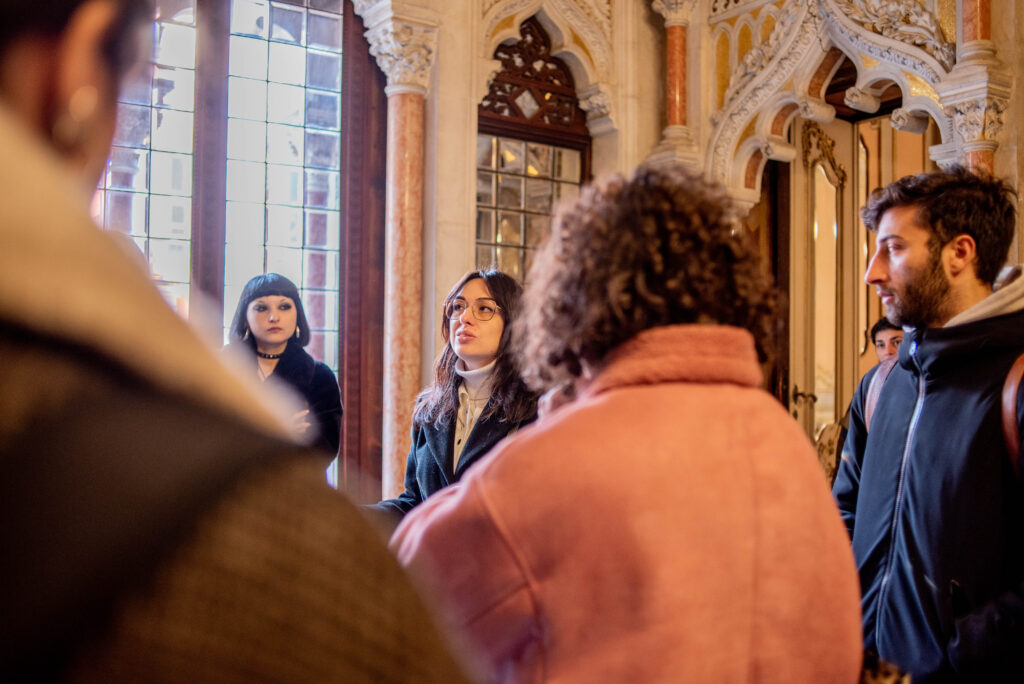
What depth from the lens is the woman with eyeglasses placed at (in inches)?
112

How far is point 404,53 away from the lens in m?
6.18

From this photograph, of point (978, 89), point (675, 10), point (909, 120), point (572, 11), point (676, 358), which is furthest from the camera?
point (675, 10)

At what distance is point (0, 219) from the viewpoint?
0.96 ft

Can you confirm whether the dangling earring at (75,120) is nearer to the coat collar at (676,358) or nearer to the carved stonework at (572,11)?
the coat collar at (676,358)

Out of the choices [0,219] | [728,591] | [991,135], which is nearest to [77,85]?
[0,219]

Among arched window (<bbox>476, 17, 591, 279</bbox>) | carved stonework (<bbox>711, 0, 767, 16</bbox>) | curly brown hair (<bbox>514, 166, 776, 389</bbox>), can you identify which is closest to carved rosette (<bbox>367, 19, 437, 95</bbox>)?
arched window (<bbox>476, 17, 591, 279</bbox>)

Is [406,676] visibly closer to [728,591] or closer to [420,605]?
[420,605]

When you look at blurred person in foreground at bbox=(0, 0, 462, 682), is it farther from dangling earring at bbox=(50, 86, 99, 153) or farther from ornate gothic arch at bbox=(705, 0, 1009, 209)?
ornate gothic arch at bbox=(705, 0, 1009, 209)

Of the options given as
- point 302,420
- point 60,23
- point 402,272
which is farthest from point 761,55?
point 60,23

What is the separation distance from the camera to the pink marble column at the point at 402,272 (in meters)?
6.12

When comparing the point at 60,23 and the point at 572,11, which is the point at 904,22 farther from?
the point at 60,23

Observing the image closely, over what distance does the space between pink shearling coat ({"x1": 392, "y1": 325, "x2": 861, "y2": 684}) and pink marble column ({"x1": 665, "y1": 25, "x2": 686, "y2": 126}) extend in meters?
6.28

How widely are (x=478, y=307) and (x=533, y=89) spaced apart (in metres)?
4.37

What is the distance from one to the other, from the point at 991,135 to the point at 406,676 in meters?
5.96
